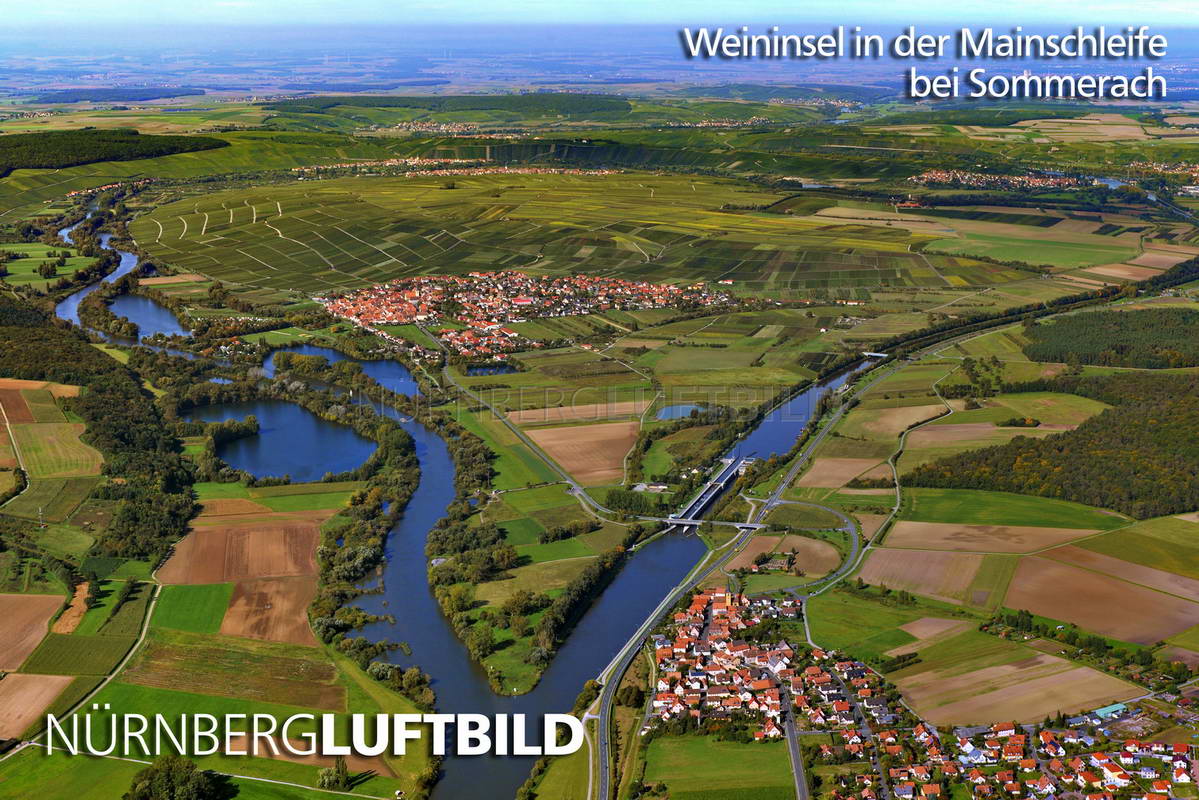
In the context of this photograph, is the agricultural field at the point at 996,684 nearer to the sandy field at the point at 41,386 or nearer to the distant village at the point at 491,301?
the distant village at the point at 491,301

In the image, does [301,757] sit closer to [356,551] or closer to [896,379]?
[356,551]

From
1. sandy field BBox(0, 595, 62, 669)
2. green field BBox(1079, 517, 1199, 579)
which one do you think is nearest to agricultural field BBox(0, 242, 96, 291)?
sandy field BBox(0, 595, 62, 669)

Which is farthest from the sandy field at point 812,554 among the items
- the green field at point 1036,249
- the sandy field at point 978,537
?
the green field at point 1036,249

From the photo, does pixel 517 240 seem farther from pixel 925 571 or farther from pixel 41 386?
pixel 925 571

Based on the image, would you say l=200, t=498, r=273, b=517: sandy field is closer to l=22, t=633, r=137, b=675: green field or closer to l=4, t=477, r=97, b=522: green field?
l=4, t=477, r=97, b=522: green field

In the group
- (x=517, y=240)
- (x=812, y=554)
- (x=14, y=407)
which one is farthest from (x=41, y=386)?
(x=517, y=240)
